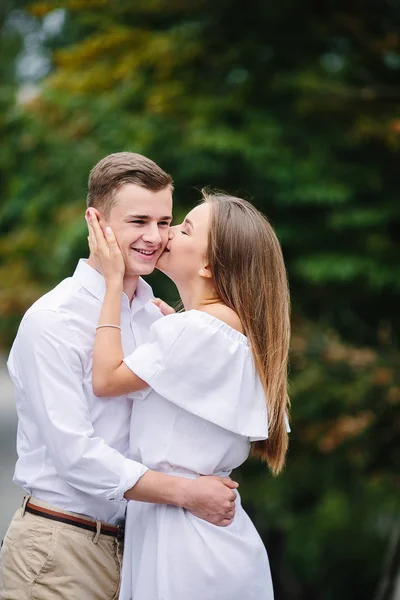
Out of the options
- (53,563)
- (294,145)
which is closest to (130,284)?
(53,563)

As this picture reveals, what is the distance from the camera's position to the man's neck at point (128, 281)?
3.03m

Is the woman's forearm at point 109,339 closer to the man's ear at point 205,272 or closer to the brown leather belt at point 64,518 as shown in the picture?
the man's ear at point 205,272

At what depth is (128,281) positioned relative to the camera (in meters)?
3.08

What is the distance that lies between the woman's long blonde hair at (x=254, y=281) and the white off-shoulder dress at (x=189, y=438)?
7 centimetres

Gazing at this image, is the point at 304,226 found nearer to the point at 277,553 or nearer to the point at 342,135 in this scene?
the point at 342,135

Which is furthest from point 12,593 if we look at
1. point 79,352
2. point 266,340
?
point 266,340

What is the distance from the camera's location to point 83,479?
2.74 metres

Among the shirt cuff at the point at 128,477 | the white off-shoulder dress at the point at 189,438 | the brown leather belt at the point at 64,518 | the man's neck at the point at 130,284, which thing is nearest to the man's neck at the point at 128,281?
the man's neck at the point at 130,284

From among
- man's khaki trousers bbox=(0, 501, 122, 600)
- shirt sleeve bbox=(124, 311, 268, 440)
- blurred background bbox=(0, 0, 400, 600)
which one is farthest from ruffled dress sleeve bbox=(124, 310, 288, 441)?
blurred background bbox=(0, 0, 400, 600)

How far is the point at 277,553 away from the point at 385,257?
16.0ft

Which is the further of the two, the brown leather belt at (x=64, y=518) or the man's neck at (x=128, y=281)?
the man's neck at (x=128, y=281)

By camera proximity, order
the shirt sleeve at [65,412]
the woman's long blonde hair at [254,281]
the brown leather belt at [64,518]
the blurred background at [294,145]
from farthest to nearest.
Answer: the blurred background at [294,145] → the woman's long blonde hair at [254,281] → the brown leather belt at [64,518] → the shirt sleeve at [65,412]

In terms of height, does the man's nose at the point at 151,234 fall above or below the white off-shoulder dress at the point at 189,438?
above

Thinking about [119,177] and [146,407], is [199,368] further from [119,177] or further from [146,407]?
[119,177]
